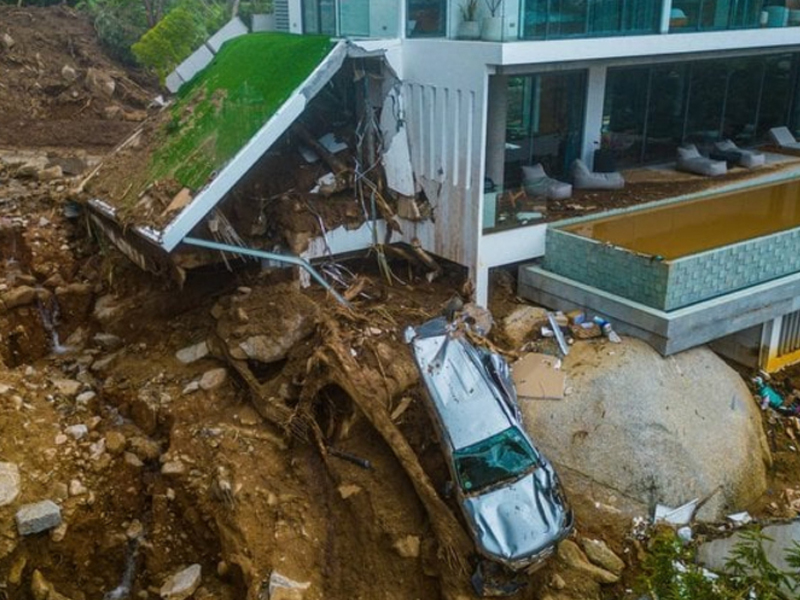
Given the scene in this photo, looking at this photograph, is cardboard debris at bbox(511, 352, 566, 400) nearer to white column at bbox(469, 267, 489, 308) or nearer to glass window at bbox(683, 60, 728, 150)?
white column at bbox(469, 267, 489, 308)

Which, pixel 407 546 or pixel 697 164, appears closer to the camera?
pixel 407 546

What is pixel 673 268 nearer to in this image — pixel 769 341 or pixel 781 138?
pixel 769 341

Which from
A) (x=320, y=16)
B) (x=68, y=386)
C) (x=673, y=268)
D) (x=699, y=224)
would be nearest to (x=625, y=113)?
(x=699, y=224)

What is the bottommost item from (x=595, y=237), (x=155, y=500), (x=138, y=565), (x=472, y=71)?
(x=138, y=565)

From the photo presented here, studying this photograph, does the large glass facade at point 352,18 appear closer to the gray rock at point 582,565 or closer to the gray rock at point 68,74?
the gray rock at point 582,565

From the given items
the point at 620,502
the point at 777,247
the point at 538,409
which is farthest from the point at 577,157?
the point at 620,502

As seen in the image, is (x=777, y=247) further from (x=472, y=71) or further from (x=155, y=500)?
(x=155, y=500)
